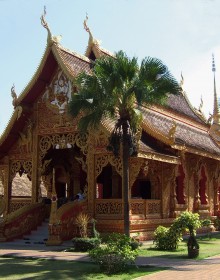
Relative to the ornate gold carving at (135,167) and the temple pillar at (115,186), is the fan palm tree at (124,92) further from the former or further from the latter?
the temple pillar at (115,186)

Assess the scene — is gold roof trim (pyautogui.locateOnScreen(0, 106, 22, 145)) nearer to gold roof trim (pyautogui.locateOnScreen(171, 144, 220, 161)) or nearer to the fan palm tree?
the fan palm tree

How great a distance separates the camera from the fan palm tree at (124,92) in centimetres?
1392

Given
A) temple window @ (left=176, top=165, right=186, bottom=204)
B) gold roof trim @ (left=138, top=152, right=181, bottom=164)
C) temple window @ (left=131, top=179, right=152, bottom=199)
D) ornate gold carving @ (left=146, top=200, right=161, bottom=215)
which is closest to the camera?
gold roof trim @ (left=138, top=152, right=181, bottom=164)

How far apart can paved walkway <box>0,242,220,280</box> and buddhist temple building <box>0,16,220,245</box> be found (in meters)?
1.13

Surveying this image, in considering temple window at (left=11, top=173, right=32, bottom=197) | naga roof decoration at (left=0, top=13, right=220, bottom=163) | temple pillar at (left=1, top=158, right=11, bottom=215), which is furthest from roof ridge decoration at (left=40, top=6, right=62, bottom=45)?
temple window at (left=11, top=173, right=32, bottom=197)

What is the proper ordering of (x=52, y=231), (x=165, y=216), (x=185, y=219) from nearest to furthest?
(x=185, y=219) < (x=52, y=231) < (x=165, y=216)

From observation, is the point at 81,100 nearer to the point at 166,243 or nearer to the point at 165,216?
the point at 166,243

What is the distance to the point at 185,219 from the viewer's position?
44.2 ft

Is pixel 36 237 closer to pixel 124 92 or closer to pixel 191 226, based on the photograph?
pixel 191 226

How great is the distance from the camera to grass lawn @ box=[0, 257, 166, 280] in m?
9.65

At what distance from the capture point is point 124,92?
46.3ft

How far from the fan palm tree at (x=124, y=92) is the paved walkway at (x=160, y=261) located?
1.96 metres

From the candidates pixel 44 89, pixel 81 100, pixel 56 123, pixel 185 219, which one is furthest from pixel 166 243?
pixel 44 89

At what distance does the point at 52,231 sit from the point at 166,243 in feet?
13.3
